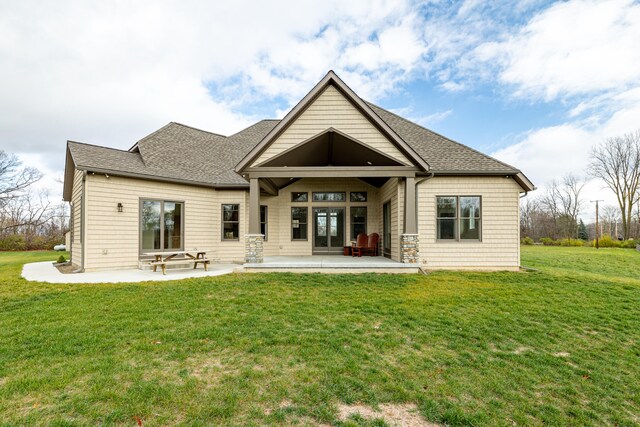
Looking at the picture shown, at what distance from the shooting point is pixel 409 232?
350 inches

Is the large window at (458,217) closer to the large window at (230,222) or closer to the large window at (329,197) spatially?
the large window at (329,197)

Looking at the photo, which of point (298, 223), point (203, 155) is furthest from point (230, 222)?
point (203, 155)

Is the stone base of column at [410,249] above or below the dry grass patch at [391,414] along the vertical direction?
above

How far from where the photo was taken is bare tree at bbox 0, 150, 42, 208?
25594 millimetres

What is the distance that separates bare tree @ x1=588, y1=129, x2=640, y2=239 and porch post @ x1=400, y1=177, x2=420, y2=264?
109 ft

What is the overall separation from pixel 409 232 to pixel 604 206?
171 feet

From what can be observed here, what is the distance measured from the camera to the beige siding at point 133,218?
8.95 metres

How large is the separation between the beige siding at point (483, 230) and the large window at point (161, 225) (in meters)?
8.45

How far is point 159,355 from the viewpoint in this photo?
134 inches

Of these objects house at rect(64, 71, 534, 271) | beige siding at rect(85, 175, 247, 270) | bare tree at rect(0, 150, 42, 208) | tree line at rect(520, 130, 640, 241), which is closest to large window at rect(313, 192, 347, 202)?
house at rect(64, 71, 534, 271)

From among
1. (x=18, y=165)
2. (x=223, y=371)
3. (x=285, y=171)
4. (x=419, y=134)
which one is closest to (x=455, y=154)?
(x=419, y=134)

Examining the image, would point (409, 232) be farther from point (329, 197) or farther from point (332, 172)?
point (329, 197)

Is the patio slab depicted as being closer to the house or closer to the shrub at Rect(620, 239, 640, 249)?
the house

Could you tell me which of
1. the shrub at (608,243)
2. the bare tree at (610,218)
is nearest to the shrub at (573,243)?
the shrub at (608,243)
